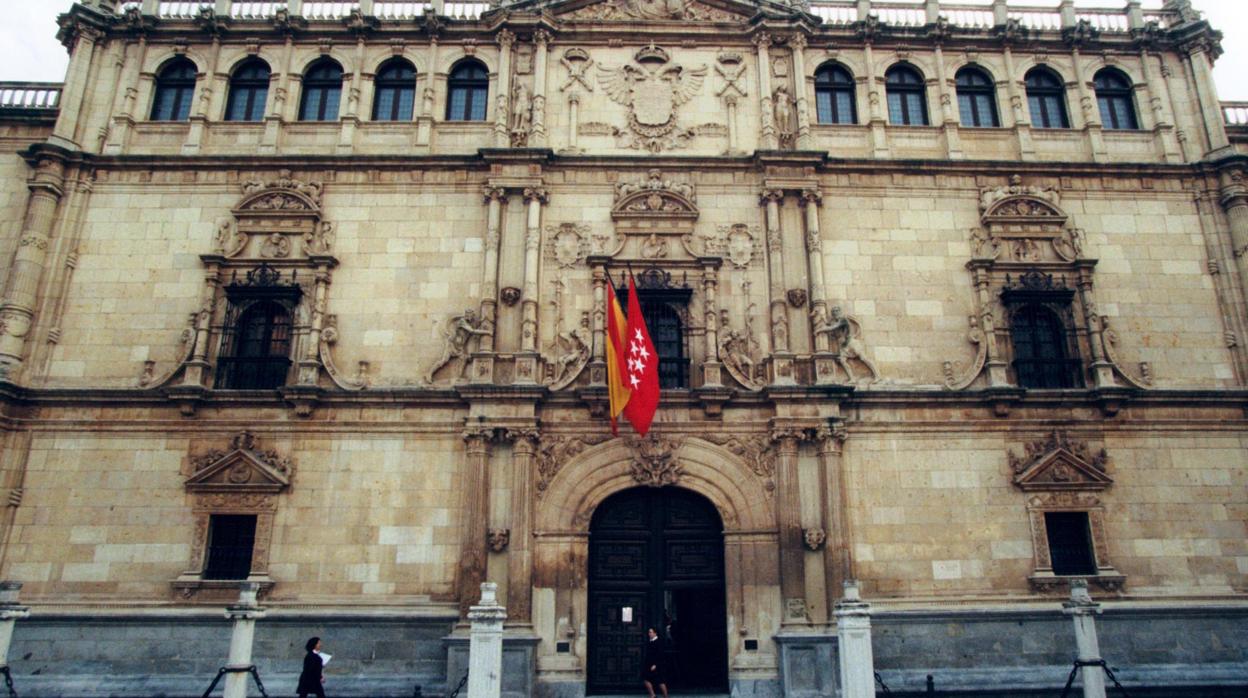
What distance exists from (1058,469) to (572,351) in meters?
11.3

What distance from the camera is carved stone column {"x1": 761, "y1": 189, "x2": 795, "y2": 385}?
1777cm

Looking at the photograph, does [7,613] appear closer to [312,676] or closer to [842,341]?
[312,676]

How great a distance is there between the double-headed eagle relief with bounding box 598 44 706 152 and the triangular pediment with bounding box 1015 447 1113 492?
11.4 metres

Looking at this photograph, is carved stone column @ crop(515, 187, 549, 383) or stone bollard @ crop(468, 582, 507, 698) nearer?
stone bollard @ crop(468, 582, 507, 698)

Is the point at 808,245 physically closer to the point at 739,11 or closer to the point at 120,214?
the point at 739,11

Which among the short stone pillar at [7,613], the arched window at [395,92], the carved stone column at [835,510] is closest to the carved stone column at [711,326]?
the carved stone column at [835,510]

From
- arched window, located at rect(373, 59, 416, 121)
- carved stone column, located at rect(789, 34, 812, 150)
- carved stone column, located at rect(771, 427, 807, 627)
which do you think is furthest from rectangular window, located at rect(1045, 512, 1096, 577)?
arched window, located at rect(373, 59, 416, 121)

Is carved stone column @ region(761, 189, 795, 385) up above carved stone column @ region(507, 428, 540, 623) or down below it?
above

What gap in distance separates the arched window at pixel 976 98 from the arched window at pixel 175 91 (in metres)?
20.5

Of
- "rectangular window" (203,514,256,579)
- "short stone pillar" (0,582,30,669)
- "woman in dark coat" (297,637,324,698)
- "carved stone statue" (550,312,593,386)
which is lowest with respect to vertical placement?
"woman in dark coat" (297,637,324,698)

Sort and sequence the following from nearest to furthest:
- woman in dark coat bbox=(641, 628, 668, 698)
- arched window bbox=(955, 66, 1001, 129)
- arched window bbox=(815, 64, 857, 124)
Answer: woman in dark coat bbox=(641, 628, 668, 698) < arched window bbox=(815, 64, 857, 124) < arched window bbox=(955, 66, 1001, 129)

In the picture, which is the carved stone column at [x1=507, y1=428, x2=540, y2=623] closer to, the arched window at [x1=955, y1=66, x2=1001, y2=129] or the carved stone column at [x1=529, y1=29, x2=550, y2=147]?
the carved stone column at [x1=529, y1=29, x2=550, y2=147]

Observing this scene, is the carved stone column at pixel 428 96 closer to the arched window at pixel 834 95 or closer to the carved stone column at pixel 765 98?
the carved stone column at pixel 765 98

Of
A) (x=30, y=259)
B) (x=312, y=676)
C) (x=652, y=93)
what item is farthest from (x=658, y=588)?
(x=30, y=259)
